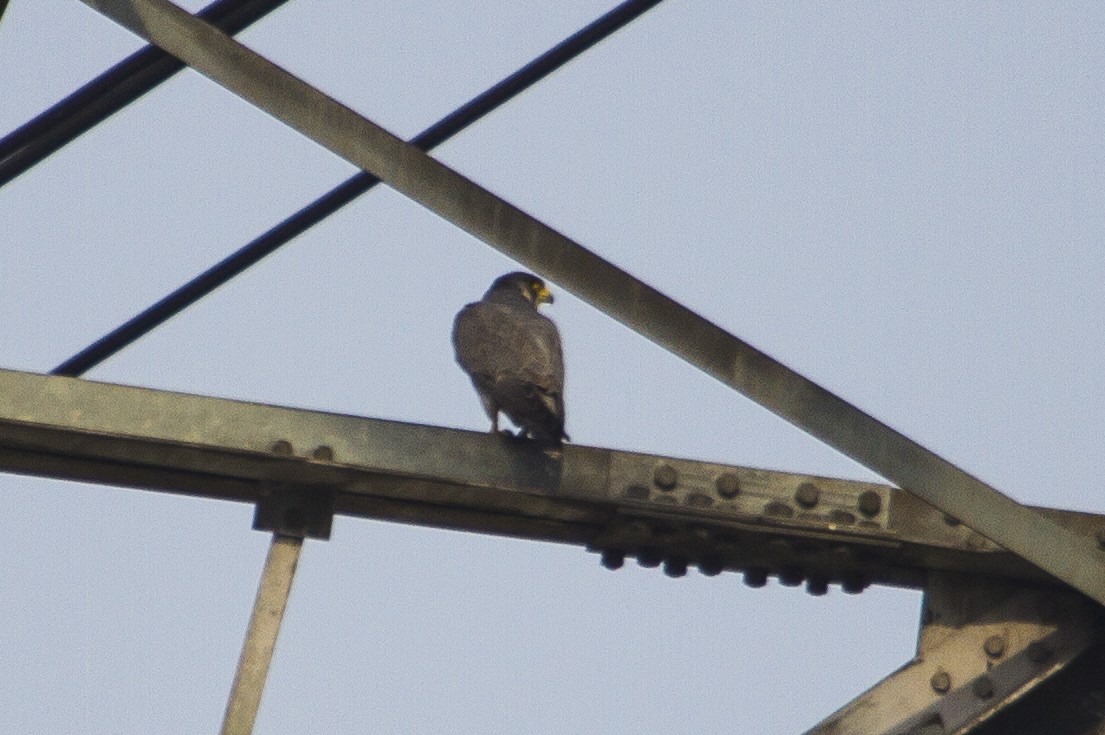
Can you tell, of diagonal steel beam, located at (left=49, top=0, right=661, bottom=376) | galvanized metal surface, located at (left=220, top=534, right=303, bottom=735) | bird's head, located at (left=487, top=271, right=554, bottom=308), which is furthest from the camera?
bird's head, located at (left=487, top=271, right=554, bottom=308)

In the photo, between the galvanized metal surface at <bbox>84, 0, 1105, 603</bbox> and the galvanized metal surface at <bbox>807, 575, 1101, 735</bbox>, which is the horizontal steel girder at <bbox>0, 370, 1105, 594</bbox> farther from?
the galvanized metal surface at <bbox>84, 0, 1105, 603</bbox>

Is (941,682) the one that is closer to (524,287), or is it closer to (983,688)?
(983,688)

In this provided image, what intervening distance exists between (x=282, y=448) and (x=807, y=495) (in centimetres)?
77

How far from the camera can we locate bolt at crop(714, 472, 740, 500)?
2.55 metres

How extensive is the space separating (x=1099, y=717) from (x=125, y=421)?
147 cm

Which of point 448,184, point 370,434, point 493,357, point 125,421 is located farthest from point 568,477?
point 493,357

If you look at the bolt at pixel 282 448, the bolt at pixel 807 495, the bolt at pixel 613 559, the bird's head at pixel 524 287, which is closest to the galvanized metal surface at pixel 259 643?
the bolt at pixel 282 448

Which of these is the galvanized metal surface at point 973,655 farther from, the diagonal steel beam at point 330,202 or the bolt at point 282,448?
the diagonal steel beam at point 330,202

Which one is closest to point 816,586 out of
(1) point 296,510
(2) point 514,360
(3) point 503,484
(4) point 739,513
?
(4) point 739,513

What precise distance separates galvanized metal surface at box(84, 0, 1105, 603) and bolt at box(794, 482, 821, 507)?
0.16 m

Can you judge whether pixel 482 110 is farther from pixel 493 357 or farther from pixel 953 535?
pixel 953 535

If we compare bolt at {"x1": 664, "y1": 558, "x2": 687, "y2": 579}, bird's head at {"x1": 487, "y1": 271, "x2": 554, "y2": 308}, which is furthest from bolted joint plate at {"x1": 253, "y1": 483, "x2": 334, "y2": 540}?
bird's head at {"x1": 487, "y1": 271, "x2": 554, "y2": 308}

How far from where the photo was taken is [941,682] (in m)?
2.54

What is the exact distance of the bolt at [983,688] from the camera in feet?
8.33
